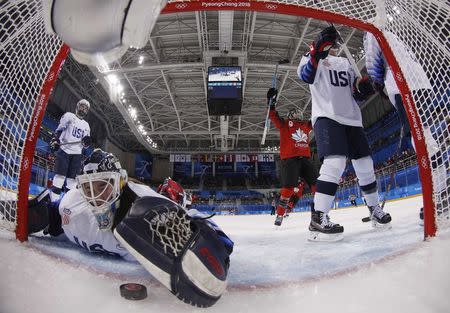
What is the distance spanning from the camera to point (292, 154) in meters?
3.28

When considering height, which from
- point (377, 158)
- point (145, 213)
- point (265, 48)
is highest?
point (265, 48)

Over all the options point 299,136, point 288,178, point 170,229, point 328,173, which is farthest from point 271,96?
point 170,229

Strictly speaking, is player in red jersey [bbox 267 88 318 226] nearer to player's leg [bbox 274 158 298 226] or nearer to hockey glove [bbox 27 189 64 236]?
player's leg [bbox 274 158 298 226]

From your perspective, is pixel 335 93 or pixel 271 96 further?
pixel 271 96

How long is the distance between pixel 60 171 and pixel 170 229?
2.89 metres

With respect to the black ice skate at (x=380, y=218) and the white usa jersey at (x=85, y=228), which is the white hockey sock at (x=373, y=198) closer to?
the black ice skate at (x=380, y=218)

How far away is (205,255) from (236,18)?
887cm

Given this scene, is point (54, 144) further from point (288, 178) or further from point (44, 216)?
point (288, 178)

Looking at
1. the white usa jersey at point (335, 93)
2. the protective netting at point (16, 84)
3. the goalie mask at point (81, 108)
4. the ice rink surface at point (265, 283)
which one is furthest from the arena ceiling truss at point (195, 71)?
the ice rink surface at point (265, 283)

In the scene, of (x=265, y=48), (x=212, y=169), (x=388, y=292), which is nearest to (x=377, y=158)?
(x=265, y=48)

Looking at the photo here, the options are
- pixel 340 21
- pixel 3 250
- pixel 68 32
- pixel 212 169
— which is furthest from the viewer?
pixel 212 169

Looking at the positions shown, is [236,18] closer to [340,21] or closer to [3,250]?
[340,21]

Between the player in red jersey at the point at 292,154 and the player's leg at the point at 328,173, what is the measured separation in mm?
1414

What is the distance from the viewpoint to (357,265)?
3.45 ft
